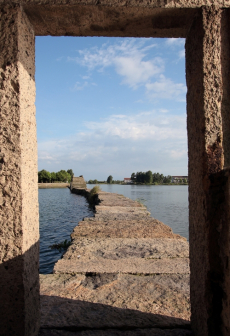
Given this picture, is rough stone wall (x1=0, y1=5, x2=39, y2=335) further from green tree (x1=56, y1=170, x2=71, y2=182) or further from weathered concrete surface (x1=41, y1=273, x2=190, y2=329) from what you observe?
green tree (x1=56, y1=170, x2=71, y2=182)

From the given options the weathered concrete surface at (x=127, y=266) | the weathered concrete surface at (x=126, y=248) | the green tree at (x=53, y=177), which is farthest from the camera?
the green tree at (x=53, y=177)

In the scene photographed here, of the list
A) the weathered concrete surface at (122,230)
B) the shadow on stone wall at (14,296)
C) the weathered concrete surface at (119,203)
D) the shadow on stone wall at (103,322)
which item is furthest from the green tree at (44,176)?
the shadow on stone wall at (14,296)

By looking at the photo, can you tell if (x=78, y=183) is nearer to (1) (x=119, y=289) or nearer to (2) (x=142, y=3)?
(1) (x=119, y=289)

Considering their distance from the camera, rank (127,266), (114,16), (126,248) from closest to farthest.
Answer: (114,16) < (127,266) < (126,248)

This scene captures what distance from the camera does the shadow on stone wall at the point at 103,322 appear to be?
5.84ft

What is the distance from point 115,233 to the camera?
4246 millimetres

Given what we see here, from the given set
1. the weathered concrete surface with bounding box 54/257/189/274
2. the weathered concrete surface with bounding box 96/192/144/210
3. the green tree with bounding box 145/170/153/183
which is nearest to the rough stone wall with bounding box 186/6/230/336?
the weathered concrete surface with bounding box 54/257/189/274

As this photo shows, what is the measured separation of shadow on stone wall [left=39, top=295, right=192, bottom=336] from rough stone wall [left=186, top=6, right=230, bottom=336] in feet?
0.80

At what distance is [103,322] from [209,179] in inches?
52.7

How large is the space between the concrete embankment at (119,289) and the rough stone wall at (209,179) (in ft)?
1.31

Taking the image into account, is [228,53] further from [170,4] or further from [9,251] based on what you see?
[9,251]

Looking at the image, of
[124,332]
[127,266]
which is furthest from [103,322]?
[127,266]

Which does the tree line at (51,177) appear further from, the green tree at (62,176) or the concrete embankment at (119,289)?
the concrete embankment at (119,289)

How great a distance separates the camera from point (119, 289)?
2.34 m
